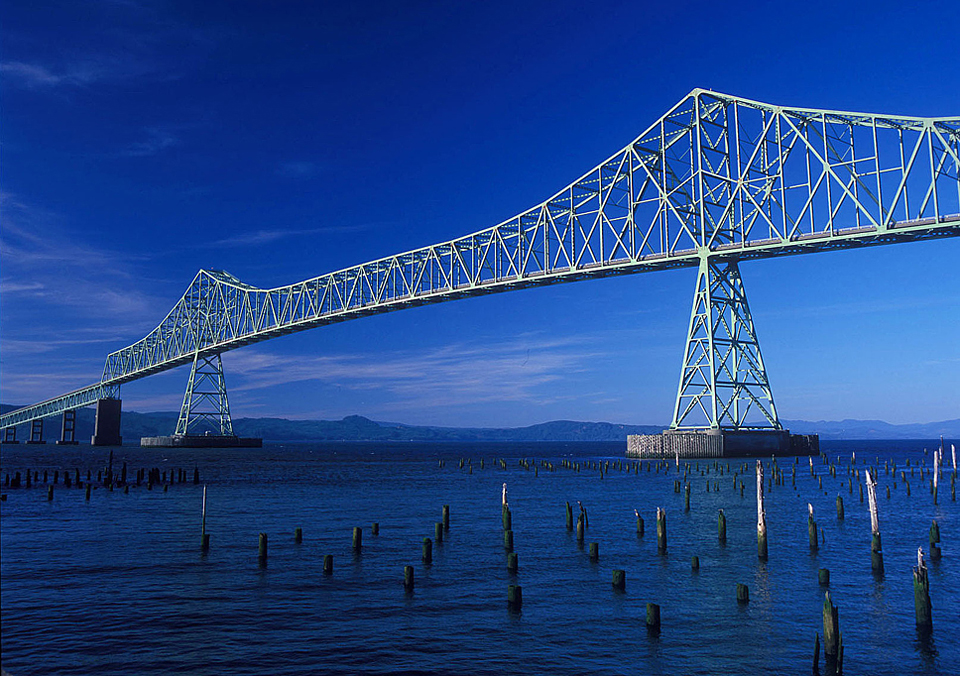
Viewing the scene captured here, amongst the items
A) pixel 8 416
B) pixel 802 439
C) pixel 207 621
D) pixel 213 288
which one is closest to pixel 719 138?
pixel 802 439

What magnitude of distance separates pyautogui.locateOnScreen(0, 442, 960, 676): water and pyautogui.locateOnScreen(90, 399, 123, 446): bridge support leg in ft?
370

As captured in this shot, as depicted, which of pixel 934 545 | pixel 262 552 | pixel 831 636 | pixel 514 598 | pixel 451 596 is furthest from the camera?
pixel 934 545

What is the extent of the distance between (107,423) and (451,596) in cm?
14059

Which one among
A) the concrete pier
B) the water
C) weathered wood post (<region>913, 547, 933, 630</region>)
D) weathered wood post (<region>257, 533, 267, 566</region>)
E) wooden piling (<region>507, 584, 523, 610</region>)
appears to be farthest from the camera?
the concrete pier

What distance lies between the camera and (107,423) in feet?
466

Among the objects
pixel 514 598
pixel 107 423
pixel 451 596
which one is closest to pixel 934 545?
pixel 514 598

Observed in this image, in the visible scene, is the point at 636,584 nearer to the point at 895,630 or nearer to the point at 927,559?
the point at 895,630

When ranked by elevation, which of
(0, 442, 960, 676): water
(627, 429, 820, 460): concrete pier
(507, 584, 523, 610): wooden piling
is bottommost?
(0, 442, 960, 676): water

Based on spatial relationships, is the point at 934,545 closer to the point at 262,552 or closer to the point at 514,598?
the point at 514,598

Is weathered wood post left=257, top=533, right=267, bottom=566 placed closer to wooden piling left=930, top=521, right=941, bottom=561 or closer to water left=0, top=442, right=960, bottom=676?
water left=0, top=442, right=960, bottom=676

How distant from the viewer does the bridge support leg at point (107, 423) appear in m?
140

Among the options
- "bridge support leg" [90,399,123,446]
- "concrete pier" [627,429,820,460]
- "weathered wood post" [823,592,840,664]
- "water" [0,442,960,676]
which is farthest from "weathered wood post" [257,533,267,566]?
"bridge support leg" [90,399,123,446]

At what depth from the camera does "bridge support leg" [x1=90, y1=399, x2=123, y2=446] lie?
140 m

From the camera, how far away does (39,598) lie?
18.6 m
